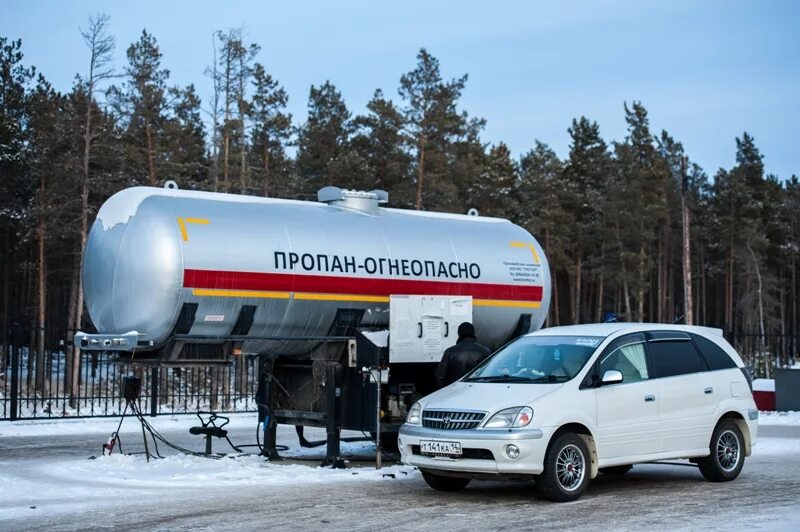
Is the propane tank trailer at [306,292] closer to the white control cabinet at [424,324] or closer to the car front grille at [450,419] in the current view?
the white control cabinet at [424,324]

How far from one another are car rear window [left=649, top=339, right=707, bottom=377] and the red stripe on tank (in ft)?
14.1

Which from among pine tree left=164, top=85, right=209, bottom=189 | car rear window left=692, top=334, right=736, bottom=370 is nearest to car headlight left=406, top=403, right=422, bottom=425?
car rear window left=692, top=334, right=736, bottom=370

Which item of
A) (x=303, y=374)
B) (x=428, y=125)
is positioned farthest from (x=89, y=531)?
(x=428, y=125)

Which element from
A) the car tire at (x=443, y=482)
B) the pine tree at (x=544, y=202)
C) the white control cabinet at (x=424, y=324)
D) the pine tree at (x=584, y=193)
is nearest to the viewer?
the car tire at (x=443, y=482)

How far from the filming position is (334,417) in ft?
49.6

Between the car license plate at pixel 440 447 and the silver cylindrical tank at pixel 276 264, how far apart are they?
3892 mm

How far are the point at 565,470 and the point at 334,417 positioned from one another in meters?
4.60

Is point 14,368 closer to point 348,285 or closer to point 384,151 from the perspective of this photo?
point 348,285

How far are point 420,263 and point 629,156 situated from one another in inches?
2180

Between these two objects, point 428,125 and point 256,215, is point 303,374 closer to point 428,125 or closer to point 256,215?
point 256,215

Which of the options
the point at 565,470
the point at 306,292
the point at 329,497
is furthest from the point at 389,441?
the point at 565,470

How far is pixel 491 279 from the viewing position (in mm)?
17062

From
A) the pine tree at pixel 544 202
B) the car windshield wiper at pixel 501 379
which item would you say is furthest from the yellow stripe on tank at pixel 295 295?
the pine tree at pixel 544 202

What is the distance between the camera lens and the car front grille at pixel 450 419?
11.4 m
